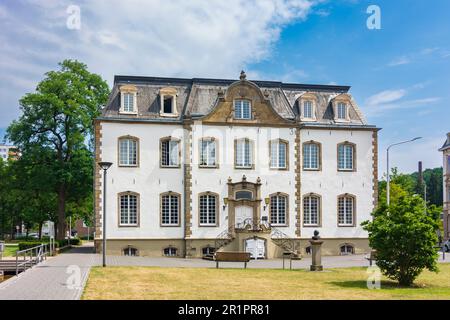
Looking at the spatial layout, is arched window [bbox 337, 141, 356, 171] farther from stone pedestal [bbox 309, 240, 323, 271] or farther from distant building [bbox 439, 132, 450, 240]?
distant building [bbox 439, 132, 450, 240]

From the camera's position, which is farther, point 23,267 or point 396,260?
point 23,267

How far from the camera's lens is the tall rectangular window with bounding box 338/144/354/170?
39906mm

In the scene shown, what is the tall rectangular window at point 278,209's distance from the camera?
38375 mm

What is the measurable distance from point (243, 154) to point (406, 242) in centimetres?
1827

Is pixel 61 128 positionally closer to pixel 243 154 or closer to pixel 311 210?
pixel 243 154

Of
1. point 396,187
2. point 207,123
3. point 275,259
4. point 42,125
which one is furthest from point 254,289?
point 396,187

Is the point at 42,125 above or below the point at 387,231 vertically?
above

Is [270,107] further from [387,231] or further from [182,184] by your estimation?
[387,231]

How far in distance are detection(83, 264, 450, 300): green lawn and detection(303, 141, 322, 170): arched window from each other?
46.4 ft

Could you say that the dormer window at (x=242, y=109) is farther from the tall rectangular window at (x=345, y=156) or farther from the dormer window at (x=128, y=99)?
the tall rectangular window at (x=345, y=156)

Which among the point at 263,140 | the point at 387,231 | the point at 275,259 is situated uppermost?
the point at 263,140

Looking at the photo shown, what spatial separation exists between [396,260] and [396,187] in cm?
3000

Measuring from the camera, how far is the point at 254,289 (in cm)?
1858

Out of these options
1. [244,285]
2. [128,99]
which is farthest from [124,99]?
[244,285]
